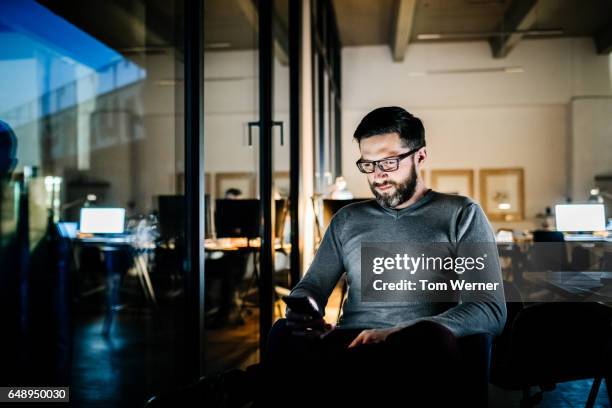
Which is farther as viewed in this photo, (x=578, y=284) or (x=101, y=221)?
(x=101, y=221)

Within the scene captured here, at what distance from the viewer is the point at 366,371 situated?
1569mm

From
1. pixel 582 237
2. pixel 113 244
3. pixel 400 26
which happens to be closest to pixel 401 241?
pixel 113 244

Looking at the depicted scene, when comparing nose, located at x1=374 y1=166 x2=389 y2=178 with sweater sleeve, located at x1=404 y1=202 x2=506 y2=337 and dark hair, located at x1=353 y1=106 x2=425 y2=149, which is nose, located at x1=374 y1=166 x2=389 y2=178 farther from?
sweater sleeve, located at x1=404 y1=202 x2=506 y2=337

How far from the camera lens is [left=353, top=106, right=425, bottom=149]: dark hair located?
210 centimetres

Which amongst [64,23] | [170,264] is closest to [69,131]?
[64,23]

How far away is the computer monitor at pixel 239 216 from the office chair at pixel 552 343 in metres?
3.36

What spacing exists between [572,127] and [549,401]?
9.13m

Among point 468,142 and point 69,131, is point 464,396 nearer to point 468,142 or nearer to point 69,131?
point 468,142

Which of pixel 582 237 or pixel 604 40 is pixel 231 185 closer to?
pixel 582 237

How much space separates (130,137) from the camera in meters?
12.1

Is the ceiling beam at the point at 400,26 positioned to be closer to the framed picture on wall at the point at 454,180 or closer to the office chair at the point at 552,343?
the framed picture on wall at the point at 454,180

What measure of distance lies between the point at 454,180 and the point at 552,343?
9363mm

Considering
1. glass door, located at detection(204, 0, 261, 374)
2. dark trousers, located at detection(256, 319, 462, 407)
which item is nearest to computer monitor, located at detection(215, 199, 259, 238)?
glass door, located at detection(204, 0, 261, 374)

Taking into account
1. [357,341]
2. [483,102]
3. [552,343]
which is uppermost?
[483,102]
